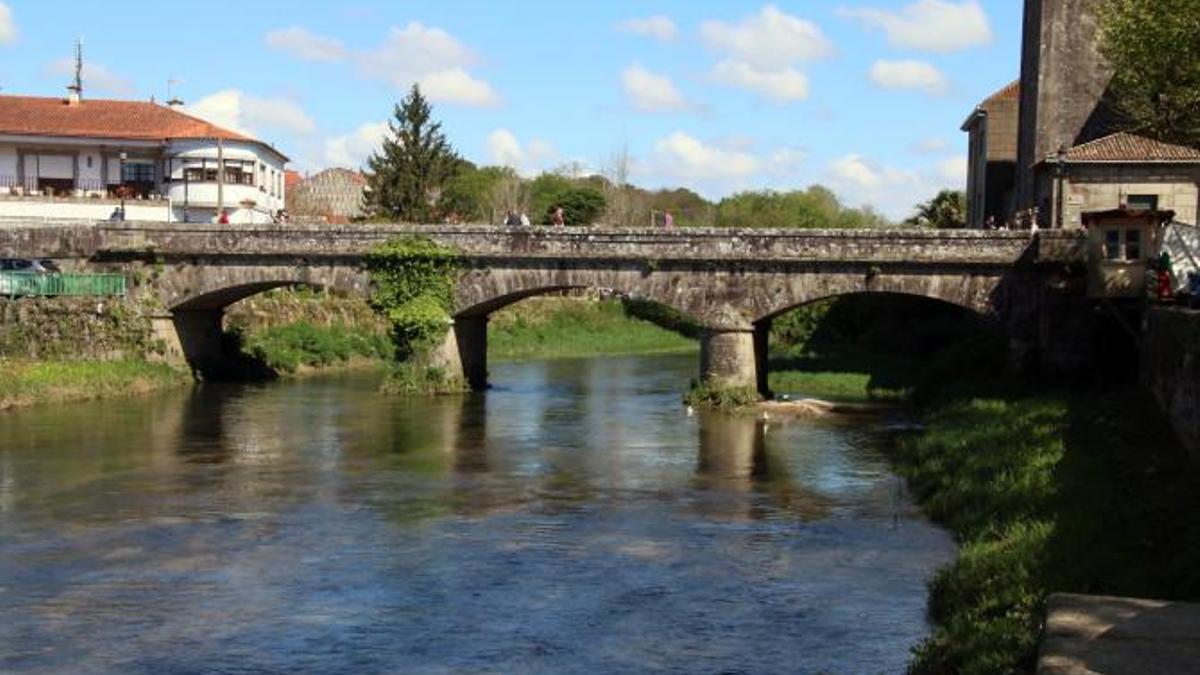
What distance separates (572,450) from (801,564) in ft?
43.2

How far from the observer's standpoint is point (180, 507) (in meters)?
25.9

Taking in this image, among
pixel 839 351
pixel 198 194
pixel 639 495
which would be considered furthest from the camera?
pixel 198 194

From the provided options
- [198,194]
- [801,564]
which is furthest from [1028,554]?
[198,194]

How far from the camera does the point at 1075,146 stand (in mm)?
50094

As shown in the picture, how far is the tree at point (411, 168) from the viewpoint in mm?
74688

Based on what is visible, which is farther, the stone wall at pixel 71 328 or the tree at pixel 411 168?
the tree at pixel 411 168

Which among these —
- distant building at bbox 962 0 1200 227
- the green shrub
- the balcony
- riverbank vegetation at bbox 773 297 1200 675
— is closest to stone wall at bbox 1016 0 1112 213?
distant building at bbox 962 0 1200 227

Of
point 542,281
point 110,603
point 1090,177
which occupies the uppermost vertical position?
point 1090,177

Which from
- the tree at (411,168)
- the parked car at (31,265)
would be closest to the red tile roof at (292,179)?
the tree at (411,168)

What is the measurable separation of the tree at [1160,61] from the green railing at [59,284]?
31106mm

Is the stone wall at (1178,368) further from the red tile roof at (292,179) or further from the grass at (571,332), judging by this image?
the red tile roof at (292,179)

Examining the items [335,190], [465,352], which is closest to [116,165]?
[465,352]

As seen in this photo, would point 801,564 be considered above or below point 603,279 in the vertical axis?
below

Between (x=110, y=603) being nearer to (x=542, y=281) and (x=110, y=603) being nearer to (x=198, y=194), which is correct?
(x=542, y=281)
